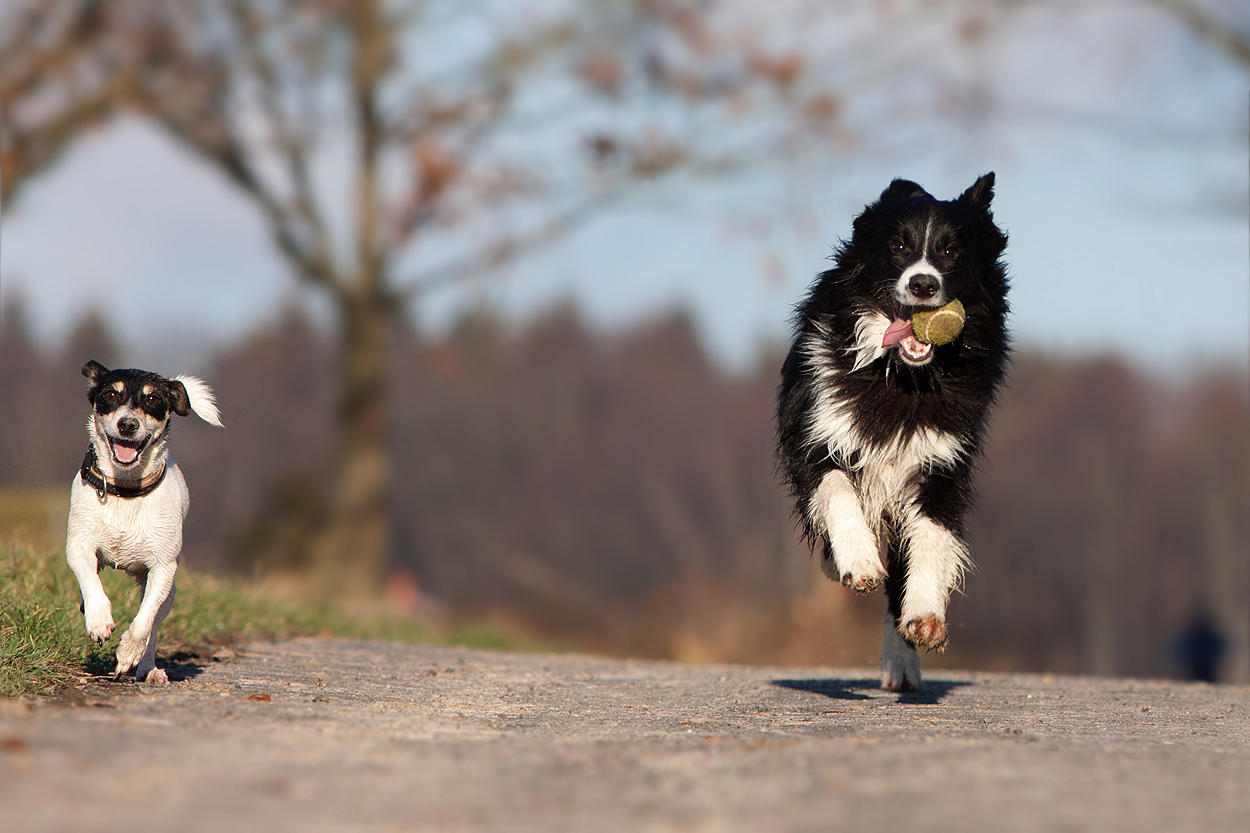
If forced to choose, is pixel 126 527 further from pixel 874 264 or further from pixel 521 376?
pixel 521 376

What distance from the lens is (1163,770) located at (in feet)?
12.3

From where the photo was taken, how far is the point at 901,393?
20.0ft

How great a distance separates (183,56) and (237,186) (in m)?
1.81

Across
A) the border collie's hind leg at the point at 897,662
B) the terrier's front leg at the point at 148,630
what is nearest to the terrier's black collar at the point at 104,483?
the terrier's front leg at the point at 148,630

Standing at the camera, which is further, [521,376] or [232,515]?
[521,376]

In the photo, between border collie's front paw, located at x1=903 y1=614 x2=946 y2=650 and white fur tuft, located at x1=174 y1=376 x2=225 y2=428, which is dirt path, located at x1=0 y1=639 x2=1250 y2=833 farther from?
white fur tuft, located at x1=174 y1=376 x2=225 y2=428

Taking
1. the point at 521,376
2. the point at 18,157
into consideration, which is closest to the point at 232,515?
the point at 18,157

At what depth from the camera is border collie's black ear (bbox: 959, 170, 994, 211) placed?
636 cm

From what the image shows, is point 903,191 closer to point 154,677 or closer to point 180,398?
point 180,398

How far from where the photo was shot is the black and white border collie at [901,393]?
230 inches

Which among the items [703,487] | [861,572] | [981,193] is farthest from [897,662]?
[703,487]

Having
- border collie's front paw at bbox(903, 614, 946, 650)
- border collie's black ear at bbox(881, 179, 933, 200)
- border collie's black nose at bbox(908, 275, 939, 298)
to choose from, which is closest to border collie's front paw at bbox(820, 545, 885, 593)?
border collie's front paw at bbox(903, 614, 946, 650)

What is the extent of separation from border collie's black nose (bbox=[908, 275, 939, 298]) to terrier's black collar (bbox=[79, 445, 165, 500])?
345 cm

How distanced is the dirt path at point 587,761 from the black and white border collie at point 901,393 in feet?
2.65
